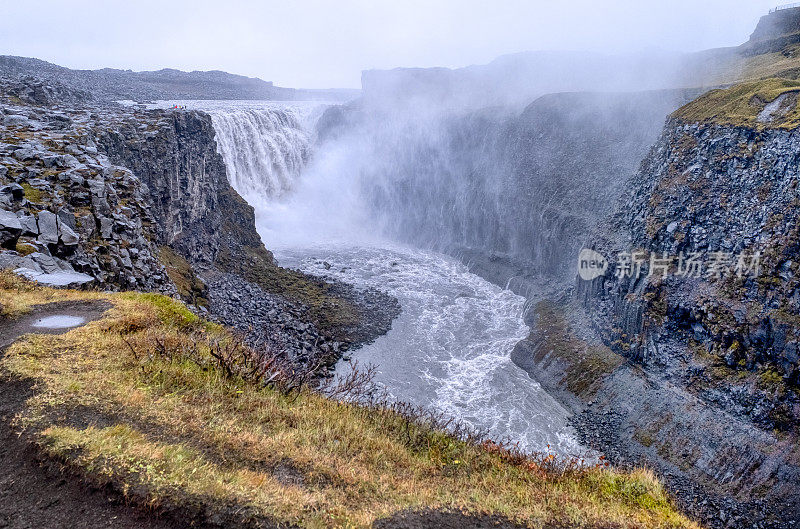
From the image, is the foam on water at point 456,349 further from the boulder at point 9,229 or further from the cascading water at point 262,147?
the boulder at point 9,229

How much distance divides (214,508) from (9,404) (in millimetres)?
4707

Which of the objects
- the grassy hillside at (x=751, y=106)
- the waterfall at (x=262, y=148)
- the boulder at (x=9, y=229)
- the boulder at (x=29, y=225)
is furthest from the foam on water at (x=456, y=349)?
the grassy hillside at (x=751, y=106)

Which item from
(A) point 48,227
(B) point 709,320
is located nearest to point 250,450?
(A) point 48,227

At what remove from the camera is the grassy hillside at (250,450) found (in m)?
7.14

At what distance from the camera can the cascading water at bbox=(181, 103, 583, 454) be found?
30016 mm

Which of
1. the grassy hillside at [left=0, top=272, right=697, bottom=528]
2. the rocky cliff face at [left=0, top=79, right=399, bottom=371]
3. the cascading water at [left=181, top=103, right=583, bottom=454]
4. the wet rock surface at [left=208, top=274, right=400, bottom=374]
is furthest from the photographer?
the wet rock surface at [left=208, top=274, right=400, bottom=374]

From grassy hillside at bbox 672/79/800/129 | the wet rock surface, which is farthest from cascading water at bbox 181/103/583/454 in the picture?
grassy hillside at bbox 672/79/800/129

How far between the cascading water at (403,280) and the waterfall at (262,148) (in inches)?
8.1

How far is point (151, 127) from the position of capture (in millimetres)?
38562

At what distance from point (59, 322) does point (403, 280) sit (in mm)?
40849

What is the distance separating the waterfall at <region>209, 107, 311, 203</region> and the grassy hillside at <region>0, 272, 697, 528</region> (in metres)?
50.3

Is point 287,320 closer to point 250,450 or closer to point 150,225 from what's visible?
point 150,225

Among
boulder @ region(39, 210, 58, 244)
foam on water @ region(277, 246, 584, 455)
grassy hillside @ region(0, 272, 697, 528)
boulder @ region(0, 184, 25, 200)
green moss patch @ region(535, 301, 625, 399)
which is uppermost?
boulder @ region(0, 184, 25, 200)

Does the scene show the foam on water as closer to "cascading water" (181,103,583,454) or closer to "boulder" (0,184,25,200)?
"cascading water" (181,103,583,454)
